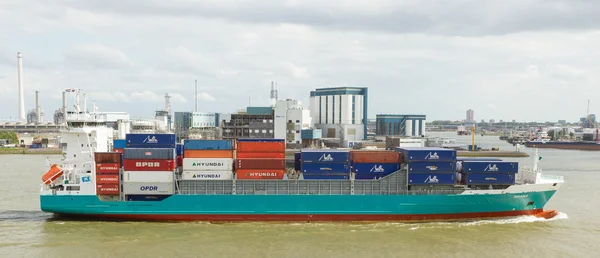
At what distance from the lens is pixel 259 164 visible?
2259 cm

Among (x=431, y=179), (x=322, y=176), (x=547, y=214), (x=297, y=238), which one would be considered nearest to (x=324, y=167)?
(x=322, y=176)

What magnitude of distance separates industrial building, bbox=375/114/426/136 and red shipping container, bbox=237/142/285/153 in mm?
73766

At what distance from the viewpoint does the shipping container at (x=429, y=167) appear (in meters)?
22.3

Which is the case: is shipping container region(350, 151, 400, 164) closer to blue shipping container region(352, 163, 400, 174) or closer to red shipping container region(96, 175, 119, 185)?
blue shipping container region(352, 163, 400, 174)

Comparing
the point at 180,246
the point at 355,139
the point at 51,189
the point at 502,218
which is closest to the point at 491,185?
the point at 502,218

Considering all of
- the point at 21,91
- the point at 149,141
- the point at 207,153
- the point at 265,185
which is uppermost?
the point at 21,91

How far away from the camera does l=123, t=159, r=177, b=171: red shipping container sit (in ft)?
71.5

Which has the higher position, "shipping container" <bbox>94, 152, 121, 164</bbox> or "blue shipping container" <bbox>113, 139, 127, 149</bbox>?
"blue shipping container" <bbox>113, 139, 127, 149</bbox>

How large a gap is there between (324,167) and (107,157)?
468 inches

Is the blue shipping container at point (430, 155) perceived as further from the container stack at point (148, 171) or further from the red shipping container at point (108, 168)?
the red shipping container at point (108, 168)

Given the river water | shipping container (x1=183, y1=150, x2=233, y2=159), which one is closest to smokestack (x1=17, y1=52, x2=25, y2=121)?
the river water

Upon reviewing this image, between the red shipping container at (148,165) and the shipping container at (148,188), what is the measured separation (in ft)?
2.74

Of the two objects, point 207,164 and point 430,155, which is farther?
point 207,164

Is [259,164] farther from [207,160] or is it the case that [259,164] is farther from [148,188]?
[148,188]
